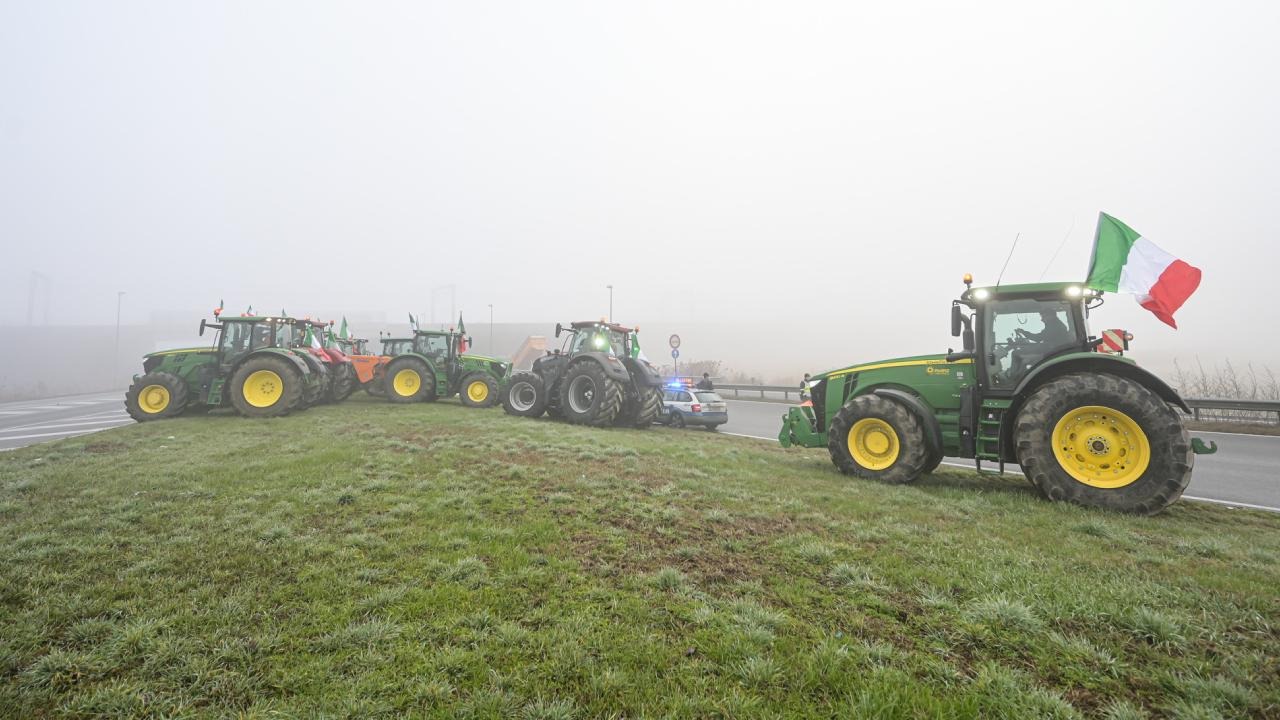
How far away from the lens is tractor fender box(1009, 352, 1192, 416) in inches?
212

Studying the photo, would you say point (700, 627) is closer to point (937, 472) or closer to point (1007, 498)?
point (1007, 498)

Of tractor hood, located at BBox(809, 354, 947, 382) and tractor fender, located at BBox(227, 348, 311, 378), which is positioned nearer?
tractor hood, located at BBox(809, 354, 947, 382)

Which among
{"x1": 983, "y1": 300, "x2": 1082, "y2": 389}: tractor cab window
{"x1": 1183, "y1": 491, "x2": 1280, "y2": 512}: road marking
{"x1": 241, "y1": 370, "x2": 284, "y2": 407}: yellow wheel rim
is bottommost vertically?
{"x1": 1183, "y1": 491, "x2": 1280, "y2": 512}: road marking

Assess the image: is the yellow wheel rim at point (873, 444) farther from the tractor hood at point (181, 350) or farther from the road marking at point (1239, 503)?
the tractor hood at point (181, 350)

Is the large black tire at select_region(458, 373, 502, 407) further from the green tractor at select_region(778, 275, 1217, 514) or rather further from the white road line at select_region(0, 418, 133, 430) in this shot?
the white road line at select_region(0, 418, 133, 430)

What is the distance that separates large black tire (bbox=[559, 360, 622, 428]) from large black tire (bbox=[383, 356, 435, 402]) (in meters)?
6.04

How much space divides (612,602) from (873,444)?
5203 millimetres

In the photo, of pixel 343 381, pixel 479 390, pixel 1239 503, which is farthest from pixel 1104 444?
pixel 343 381

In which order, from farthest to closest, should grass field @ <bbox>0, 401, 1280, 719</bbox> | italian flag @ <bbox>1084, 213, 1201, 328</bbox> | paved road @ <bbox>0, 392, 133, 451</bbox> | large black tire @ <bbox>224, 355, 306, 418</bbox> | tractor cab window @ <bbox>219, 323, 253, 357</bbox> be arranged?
paved road @ <bbox>0, 392, 133, 451</bbox> → tractor cab window @ <bbox>219, 323, 253, 357</bbox> → large black tire @ <bbox>224, 355, 306, 418</bbox> → italian flag @ <bbox>1084, 213, 1201, 328</bbox> → grass field @ <bbox>0, 401, 1280, 719</bbox>

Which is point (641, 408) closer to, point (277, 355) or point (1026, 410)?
point (1026, 410)

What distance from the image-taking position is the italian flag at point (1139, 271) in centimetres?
581

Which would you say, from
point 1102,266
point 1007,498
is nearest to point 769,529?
point 1007,498

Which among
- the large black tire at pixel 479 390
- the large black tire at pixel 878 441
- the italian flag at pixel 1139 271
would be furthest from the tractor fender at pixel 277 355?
the italian flag at pixel 1139 271

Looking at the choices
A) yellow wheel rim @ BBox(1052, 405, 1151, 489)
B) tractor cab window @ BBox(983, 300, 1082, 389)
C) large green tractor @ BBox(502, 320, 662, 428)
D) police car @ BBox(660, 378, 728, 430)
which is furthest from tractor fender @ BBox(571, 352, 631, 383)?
yellow wheel rim @ BBox(1052, 405, 1151, 489)
